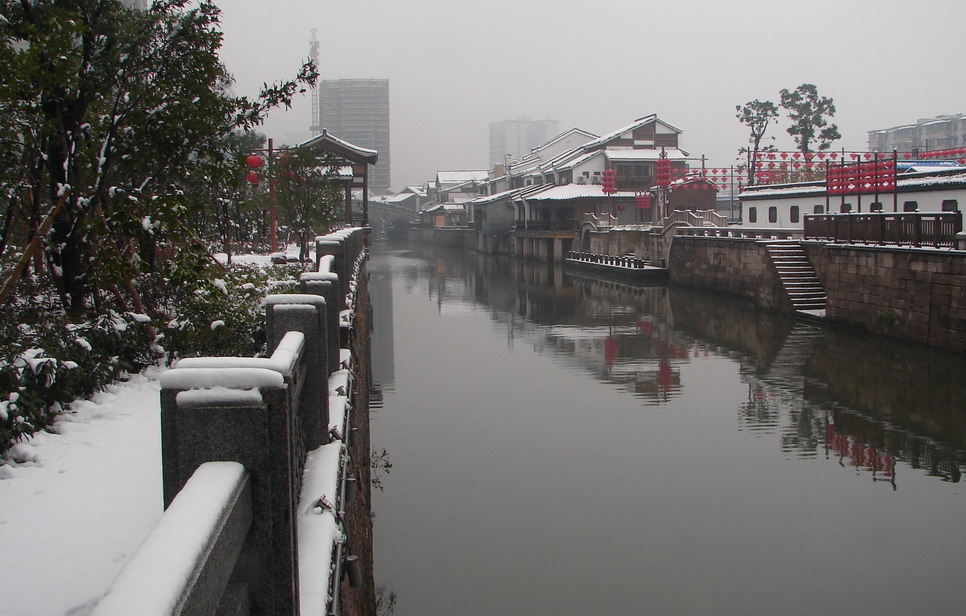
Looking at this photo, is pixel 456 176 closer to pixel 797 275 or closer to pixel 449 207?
pixel 449 207

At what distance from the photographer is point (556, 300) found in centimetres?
2978

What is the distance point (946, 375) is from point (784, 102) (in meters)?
37.2

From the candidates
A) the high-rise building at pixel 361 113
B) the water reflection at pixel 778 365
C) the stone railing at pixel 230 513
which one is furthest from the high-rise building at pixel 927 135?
the high-rise building at pixel 361 113

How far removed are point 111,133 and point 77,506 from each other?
15.6 feet

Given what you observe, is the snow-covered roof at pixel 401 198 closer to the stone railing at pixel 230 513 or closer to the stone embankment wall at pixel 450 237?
the stone embankment wall at pixel 450 237

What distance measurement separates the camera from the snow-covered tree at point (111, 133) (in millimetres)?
6941

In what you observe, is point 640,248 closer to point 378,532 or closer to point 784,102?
point 784,102

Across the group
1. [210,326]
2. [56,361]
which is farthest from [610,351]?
[56,361]

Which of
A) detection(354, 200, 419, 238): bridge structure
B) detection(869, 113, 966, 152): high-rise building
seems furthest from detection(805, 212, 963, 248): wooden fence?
detection(354, 200, 419, 238): bridge structure

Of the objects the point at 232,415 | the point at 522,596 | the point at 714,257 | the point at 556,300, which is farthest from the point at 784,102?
the point at 232,415

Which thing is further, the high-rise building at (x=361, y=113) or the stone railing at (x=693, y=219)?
the high-rise building at (x=361, y=113)

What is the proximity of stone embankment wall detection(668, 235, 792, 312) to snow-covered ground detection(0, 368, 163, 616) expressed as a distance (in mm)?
20719

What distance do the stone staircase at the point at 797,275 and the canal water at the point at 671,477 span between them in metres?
3.07

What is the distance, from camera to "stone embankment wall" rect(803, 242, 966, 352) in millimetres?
16062
